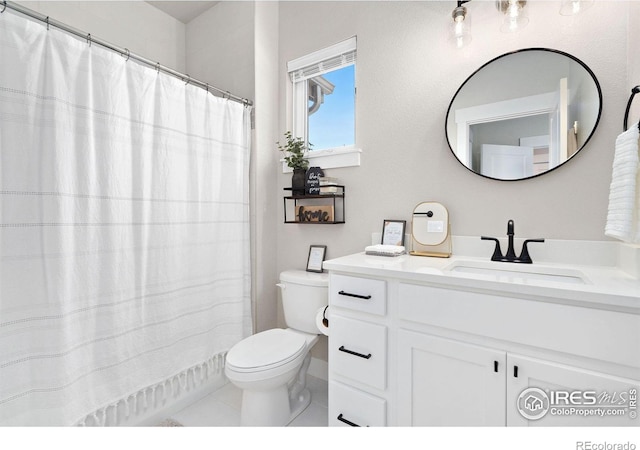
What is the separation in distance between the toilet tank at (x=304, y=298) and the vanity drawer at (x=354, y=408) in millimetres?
467

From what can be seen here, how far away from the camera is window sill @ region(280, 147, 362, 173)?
186cm

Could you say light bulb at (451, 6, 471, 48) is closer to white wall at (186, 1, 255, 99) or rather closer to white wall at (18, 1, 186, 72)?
white wall at (186, 1, 255, 99)

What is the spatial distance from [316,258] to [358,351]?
0.83 metres

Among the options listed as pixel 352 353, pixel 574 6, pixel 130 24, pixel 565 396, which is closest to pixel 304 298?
pixel 352 353

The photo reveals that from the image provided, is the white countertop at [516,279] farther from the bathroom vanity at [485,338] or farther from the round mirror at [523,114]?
the round mirror at [523,114]

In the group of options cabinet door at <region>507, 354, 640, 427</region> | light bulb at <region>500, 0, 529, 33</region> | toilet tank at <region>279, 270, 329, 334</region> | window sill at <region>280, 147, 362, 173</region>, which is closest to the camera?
cabinet door at <region>507, 354, 640, 427</region>

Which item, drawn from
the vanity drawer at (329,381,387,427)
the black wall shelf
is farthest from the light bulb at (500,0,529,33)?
the vanity drawer at (329,381,387,427)

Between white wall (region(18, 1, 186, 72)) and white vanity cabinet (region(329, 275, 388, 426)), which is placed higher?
white wall (region(18, 1, 186, 72))

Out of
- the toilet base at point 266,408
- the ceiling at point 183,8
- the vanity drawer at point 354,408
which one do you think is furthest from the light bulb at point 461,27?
the toilet base at point 266,408

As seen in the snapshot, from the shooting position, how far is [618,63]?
3.97 feet

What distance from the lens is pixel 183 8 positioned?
7.66ft

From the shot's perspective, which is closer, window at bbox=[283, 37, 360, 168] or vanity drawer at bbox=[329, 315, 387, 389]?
vanity drawer at bbox=[329, 315, 387, 389]

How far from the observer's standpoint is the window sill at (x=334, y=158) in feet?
6.11

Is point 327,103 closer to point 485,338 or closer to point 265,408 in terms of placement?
point 485,338
